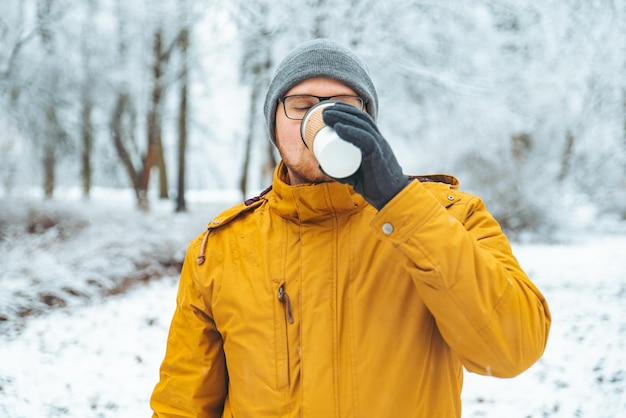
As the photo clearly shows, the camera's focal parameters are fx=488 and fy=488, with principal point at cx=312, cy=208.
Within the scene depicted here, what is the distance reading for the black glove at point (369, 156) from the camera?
99cm

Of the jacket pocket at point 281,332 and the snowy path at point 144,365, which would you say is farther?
the snowy path at point 144,365

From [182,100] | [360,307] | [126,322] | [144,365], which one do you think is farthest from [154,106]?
[360,307]

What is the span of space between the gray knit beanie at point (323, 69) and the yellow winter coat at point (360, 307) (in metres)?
0.31

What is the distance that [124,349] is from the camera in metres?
4.68

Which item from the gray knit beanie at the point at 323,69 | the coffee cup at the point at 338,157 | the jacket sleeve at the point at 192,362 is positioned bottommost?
the jacket sleeve at the point at 192,362

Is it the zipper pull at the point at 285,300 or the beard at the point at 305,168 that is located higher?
the beard at the point at 305,168

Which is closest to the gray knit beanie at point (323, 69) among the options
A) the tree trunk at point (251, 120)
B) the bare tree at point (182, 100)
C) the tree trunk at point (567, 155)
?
the tree trunk at point (251, 120)

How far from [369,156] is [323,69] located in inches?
20.0

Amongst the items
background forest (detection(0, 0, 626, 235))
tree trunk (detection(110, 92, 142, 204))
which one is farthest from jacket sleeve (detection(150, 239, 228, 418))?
tree trunk (detection(110, 92, 142, 204))

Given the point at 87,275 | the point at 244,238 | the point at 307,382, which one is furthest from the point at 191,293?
the point at 87,275

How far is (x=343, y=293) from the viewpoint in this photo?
1.25 m

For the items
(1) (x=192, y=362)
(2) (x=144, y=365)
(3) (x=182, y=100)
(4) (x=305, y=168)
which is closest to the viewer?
(4) (x=305, y=168)

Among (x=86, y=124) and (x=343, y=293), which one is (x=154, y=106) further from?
(x=343, y=293)

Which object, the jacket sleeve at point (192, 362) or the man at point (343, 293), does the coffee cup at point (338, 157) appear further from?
the jacket sleeve at point (192, 362)
